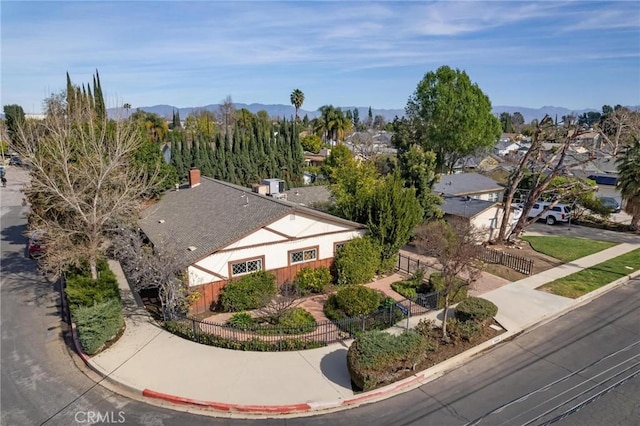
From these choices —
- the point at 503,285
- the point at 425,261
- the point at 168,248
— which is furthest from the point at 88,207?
the point at 503,285

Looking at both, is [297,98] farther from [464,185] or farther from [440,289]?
[440,289]

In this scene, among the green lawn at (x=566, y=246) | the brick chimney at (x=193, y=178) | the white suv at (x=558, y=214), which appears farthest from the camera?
the white suv at (x=558, y=214)

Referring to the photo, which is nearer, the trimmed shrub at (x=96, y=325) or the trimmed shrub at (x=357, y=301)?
the trimmed shrub at (x=96, y=325)

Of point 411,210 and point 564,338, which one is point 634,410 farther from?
point 411,210

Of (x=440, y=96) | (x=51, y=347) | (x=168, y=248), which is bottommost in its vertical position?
(x=51, y=347)

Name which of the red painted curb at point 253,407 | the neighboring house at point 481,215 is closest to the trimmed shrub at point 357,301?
the red painted curb at point 253,407

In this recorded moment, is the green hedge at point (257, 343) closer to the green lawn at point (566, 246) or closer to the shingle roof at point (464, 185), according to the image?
the green lawn at point (566, 246)

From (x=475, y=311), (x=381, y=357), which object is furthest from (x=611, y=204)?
(x=381, y=357)

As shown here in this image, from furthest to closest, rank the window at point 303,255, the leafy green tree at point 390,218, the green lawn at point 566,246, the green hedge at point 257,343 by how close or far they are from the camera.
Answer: the green lawn at point 566,246, the leafy green tree at point 390,218, the window at point 303,255, the green hedge at point 257,343
